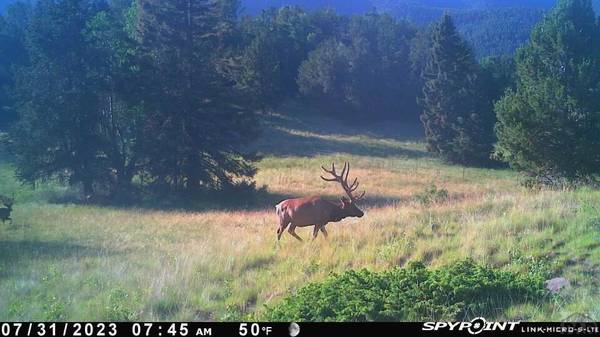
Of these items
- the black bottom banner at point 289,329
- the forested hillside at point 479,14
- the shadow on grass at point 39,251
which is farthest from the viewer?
the forested hillside at point 479,14

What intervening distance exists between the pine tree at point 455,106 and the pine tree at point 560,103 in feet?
72.9

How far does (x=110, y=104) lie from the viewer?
3108 cm

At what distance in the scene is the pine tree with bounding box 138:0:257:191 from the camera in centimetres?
3006

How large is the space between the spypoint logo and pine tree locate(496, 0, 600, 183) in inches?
774

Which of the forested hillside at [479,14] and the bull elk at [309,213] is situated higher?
the forested hillside at [479,14]

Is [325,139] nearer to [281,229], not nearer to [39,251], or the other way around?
[39,251]

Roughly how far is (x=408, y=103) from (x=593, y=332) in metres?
66.3

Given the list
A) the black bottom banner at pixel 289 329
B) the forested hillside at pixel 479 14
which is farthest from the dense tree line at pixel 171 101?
the forested hillside at pixel 479 14

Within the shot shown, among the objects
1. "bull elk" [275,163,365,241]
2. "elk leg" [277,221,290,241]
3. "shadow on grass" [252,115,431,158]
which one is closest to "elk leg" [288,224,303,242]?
"bull elk" [275,163,365,241]

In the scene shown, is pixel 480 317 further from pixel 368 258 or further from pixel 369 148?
pixel 369 148

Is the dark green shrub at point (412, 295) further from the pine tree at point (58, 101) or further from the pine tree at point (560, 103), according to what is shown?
the pine tree at point (58, 101)

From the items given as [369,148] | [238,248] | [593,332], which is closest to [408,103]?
[369,148]

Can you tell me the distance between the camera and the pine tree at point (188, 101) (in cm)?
3006

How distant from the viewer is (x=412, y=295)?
21.7ft
